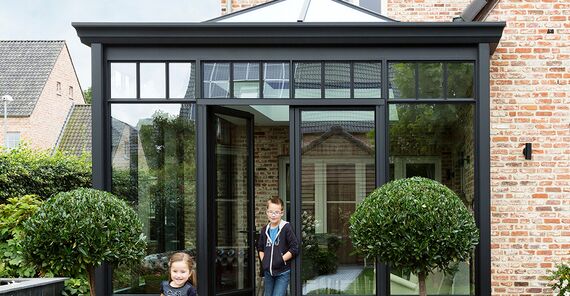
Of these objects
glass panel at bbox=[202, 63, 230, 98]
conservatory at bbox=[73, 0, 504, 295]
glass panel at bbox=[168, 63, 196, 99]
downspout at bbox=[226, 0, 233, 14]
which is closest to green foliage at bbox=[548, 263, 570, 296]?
conservatory at bbox=[73, 0, 504, 295]

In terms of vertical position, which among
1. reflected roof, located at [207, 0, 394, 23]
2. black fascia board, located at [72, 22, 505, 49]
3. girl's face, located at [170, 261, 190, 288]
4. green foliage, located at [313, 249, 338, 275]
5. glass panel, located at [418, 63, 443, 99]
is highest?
reflected roof, located at [207, 0, 394, 23]

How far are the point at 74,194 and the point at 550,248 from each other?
5392mm

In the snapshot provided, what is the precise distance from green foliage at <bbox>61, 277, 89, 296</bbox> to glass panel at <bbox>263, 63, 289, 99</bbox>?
283cm

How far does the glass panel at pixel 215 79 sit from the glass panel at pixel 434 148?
6.13ft

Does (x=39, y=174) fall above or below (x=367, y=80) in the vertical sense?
below

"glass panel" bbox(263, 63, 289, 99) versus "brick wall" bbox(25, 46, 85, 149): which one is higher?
"brick wall" bbox(25, 46, 85, 149)

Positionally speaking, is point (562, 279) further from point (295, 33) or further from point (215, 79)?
point (215, 79)

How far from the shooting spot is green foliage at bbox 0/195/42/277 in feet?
25.8

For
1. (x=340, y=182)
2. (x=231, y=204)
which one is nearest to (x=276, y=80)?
(x=340, y=182)

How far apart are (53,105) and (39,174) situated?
958 inches

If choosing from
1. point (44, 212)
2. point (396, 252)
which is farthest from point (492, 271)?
point (44, 212)

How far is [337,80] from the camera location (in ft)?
26.0

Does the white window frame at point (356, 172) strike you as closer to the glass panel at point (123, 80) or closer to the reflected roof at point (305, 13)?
the reflected roof at point (305, 13)

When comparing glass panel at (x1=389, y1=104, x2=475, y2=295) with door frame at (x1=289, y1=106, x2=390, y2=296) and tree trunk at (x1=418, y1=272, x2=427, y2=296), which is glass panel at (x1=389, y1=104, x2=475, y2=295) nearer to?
door frame at (x1=289, y1=106, x2=390, y2=296)
